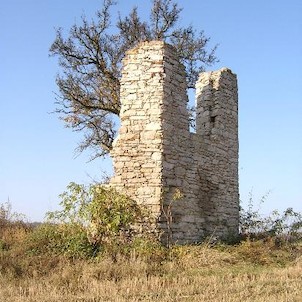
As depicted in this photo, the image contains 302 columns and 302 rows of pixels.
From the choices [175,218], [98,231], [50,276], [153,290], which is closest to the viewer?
[153,290]

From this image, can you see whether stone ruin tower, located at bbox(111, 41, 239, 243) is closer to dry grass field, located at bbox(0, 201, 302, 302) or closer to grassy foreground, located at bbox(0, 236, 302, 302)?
dry grass field, located at bbox(0, 201, 302, 302)

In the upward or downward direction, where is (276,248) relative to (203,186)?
downward

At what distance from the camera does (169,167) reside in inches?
426

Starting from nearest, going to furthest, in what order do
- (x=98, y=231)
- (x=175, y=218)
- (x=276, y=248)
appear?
1. (x=98, y=231)
2. (x=175, y=218)
3. (x=276, y=248)

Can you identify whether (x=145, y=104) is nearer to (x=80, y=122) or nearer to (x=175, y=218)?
(x=175, y=218)

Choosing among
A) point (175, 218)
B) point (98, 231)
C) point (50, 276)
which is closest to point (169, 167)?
point (175, 218)

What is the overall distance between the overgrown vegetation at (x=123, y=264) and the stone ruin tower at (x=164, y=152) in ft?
1.79

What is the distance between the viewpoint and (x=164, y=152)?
10.7 meters

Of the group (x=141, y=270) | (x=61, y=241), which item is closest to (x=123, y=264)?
(x=141, y=270)

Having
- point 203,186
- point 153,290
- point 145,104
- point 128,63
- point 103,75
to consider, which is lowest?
point 153,290

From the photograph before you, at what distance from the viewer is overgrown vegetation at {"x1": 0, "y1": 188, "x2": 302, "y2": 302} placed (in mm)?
6871

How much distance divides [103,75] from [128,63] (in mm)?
7733

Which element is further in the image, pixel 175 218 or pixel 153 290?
pixel 175 218

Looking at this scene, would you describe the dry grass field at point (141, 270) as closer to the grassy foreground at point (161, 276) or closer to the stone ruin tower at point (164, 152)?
the grassy foreground at point (161, 276)
